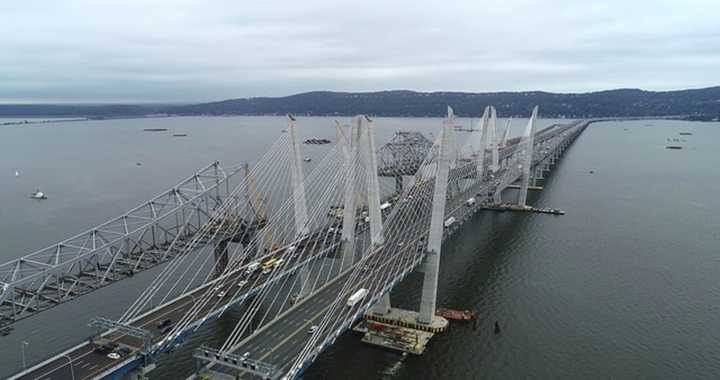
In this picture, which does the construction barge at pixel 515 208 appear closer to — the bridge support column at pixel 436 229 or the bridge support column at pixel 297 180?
the bridge support column at pixel 436 229

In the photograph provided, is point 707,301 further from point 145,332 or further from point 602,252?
point 145,332

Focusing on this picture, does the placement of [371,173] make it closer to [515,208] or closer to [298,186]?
[298,186]

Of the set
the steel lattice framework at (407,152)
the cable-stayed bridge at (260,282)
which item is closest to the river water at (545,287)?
the cable-stayed bridge at (260,282)

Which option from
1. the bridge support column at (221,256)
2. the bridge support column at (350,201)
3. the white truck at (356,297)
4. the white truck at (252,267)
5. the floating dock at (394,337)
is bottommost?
the floating dock at (394,337)

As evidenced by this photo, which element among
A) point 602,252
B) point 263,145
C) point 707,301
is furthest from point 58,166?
point 707,301

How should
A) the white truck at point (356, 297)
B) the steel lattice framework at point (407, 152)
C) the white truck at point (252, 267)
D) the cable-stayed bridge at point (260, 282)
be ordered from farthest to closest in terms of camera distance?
the steel lattice framework at point (407, 152) < the white truck at point (252, 267) < the white truck at point (356, 297) < the cable-stayed bridge at point (260, 282)

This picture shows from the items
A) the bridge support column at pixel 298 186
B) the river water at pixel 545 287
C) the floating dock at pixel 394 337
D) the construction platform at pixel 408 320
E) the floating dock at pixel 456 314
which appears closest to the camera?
the river water at pixel 545 287
